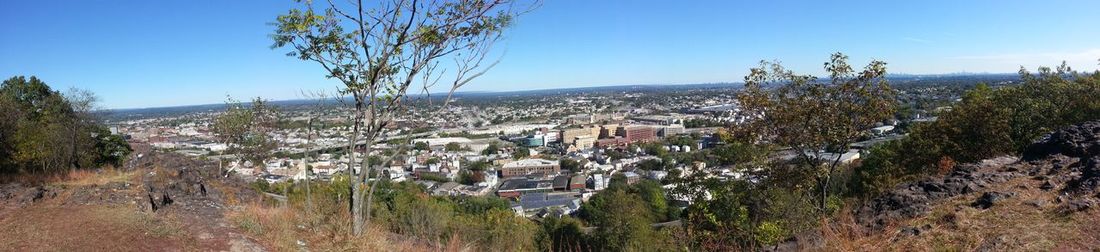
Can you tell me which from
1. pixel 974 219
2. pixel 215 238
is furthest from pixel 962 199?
pixel 215 238

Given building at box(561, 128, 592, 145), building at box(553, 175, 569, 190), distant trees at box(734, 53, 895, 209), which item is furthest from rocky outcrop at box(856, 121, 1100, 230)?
building at box(561, 128, 592, 145)

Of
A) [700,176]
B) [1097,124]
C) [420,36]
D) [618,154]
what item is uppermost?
[420,36]

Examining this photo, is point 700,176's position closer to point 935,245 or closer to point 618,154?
point 935,245

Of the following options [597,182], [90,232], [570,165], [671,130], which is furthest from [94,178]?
[671,130]

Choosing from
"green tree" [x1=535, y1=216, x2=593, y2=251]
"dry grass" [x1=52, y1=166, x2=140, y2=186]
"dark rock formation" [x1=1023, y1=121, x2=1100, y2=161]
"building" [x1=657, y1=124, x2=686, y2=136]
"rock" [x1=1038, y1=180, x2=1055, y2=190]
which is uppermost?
"dark rock formation" [x1=1023, y1=121, x2=1100, y2=161]

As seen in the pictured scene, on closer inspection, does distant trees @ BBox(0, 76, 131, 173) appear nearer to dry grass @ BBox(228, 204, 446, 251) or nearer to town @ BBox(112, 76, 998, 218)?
town @ BBox(112, 76, 998, 218)

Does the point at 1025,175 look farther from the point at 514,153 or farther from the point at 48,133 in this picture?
the point at 514,153
